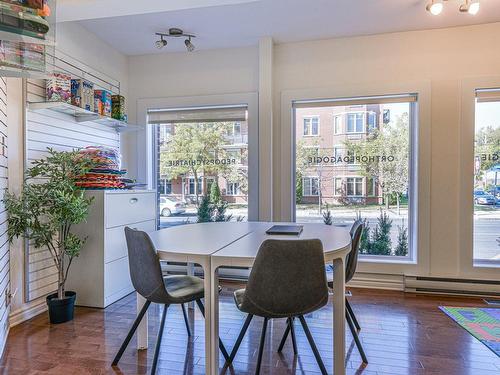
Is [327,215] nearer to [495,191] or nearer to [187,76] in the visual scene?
[495,191]

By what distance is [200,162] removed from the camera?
4277mm

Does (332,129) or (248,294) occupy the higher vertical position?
(332,129)

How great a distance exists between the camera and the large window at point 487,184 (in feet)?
11.6

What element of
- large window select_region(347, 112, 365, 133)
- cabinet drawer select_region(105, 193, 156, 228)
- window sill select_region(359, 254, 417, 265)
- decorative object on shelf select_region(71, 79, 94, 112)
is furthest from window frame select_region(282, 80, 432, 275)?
decorative object on shelf select_region(71, 79, 94, 112)

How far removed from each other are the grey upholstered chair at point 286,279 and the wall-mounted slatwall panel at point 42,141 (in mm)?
2192

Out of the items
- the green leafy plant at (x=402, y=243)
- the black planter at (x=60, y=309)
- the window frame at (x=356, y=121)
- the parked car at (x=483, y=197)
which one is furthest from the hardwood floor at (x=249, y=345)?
the window frame at (x=356, y=121)

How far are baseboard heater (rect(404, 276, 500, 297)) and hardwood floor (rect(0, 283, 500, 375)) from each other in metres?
0.42

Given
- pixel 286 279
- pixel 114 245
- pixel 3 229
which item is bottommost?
pixel 114 245

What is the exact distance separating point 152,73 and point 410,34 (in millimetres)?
2977

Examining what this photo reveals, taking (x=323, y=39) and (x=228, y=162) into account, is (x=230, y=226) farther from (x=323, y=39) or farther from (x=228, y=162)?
(x=323, y=39)

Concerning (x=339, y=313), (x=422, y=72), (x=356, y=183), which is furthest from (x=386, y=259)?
(x=339, y=313)

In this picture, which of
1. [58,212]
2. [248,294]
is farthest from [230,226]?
[58,212]

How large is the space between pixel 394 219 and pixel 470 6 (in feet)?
7.01

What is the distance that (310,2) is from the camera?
3.01 meters
